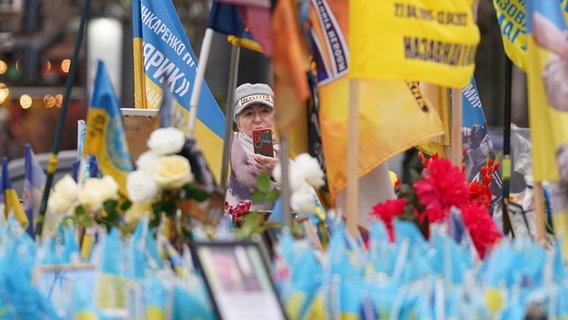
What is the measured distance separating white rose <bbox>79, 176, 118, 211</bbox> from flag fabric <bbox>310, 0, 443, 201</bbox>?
976mm

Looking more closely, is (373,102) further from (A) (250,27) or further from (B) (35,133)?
(B) (35,133)

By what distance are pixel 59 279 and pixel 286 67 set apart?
1.04 m

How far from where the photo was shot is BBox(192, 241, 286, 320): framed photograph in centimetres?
429

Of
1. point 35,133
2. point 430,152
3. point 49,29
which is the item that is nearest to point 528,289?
point 430,152

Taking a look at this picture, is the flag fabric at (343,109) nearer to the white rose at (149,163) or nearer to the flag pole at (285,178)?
the flag pole at (285,178)

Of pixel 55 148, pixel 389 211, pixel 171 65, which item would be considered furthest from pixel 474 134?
pixel 55 148

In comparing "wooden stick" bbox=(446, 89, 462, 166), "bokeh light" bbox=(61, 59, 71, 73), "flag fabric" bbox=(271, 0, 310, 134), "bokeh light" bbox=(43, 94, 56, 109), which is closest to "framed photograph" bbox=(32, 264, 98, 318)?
"flag fabric" bbox=(271, 0, 310, 134)

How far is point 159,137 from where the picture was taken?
208 inches

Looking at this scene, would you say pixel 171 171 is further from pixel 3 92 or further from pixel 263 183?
pixel 3 92

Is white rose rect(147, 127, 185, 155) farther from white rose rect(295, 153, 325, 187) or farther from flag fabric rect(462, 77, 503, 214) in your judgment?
flag fabric rect(462, 77, 503, 214)

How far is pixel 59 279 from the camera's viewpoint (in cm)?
505

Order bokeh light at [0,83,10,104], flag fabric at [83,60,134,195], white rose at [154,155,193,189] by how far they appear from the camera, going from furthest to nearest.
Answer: bokeh light at [0,83,10,104], flag fabric at [83,60,134,195], white rose at [154,155,193,189]

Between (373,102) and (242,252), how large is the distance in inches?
71.9

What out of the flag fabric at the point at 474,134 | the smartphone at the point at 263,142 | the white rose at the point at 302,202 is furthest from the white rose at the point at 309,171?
A: the flag fabric at the point at 474,134
